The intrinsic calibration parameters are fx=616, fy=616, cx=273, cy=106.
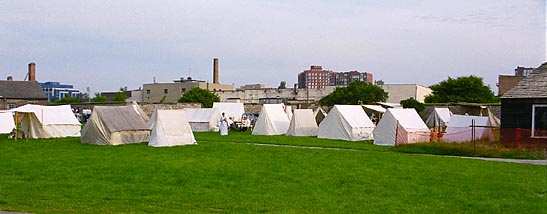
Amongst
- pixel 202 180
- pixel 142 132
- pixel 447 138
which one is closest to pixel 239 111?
pixel 142 132

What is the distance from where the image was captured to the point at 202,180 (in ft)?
46.6

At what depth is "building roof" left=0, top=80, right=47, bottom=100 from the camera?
69.6m

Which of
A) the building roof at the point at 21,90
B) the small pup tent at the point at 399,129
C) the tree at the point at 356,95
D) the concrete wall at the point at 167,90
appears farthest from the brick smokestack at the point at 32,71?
the small pup tent at the point at 399,129

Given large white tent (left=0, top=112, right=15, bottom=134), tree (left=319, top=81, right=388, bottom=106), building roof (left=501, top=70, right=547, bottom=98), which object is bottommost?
large white tent (left=0, top=112, right=15, bottom=134)

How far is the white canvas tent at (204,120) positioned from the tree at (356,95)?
26.2m

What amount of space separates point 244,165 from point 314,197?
564cm

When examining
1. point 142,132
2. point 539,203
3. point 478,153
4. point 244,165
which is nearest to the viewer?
point 539,203

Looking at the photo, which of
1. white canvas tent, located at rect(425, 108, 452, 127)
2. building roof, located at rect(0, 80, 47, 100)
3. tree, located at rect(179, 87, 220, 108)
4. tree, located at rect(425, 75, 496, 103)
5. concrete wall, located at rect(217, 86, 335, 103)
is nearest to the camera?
white canvas tent, located at rect(425, 108, 452, 127)

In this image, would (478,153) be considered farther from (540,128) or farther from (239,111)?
(239,111)

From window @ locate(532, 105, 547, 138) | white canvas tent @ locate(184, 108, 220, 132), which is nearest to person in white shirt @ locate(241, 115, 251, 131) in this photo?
white canvas tent @ locate(184, 108, 220, 132)

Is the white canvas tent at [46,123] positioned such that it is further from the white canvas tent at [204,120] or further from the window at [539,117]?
the window at [539,117]

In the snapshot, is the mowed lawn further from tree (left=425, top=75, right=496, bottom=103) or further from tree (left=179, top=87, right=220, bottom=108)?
tree (left=179, top=87, right=220, bottom=108)

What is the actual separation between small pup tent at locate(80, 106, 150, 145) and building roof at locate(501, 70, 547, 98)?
16468 millimetres

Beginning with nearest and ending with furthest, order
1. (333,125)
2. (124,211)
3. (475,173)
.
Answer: (124,211)
(475,173)
(333,125)
